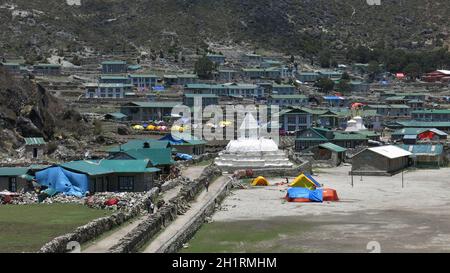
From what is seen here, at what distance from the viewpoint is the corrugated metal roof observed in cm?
6067

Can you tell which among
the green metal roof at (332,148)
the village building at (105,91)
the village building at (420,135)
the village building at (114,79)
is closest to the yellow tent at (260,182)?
the green metal roof at (332,148)

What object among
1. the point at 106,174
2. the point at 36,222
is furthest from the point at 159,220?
the point at 106,174

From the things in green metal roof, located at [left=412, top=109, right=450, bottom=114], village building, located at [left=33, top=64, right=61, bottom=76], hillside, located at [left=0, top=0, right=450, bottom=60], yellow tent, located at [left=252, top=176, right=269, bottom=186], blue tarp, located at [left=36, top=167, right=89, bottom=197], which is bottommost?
yellow tent, located at [left=252, top=176, right=269, bottom=186]

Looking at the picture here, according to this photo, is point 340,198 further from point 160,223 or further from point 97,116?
point 97,116

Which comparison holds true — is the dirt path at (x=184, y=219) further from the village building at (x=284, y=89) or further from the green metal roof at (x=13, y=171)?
the village building at (x=284, y=89)

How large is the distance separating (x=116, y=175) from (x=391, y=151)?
26991 millimetres

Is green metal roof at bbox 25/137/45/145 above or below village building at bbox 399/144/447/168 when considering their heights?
above

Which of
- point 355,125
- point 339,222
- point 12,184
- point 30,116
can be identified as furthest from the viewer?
point 355,125

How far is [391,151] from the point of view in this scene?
208ft

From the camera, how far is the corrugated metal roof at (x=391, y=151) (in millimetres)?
60675

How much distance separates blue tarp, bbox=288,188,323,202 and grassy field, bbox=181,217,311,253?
6.51 m

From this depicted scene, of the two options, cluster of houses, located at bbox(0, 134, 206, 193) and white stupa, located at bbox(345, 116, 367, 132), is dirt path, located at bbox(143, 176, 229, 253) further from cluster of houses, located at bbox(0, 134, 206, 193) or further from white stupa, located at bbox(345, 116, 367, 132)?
white stupa, located at bbox(345, 116, 367, 132)

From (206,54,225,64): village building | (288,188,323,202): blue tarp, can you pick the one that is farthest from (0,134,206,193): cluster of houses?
(206,54,225,64): village building

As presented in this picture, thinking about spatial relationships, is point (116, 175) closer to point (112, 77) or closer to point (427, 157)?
point (427, 157)
